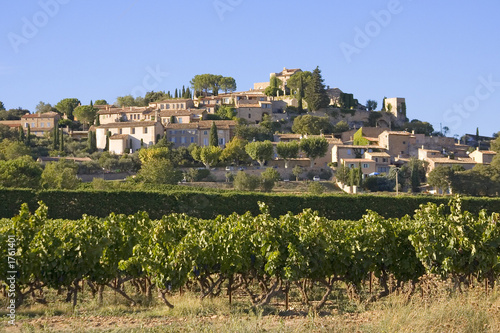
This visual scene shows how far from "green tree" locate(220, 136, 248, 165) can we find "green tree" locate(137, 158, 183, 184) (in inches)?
300

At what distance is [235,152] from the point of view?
61.9m

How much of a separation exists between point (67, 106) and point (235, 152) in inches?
1392

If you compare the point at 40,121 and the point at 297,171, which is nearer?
the point at 297,171

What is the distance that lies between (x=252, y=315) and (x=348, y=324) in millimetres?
1986

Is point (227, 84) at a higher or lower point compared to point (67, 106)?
higher

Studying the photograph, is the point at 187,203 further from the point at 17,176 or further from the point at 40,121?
the point at 40,121

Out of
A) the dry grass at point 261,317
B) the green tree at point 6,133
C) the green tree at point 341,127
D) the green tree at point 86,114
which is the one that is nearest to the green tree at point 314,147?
the green tree at point 341,127

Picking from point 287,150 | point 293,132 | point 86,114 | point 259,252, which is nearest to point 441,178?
point 287,150

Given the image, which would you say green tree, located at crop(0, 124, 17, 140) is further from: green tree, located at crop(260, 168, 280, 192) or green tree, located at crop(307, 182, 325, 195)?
green tree, located at crop(307, 182, 325, 195)

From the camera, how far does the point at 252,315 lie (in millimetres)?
12227

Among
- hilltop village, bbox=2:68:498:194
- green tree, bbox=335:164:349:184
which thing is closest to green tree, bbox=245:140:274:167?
hilltop village, bbox=2:68:498:194

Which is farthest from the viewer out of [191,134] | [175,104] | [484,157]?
[175,104]

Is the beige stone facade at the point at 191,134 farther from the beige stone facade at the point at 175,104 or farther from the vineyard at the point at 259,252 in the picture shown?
the vineyard at the point at 259,252

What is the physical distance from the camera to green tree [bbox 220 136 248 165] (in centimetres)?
6112
